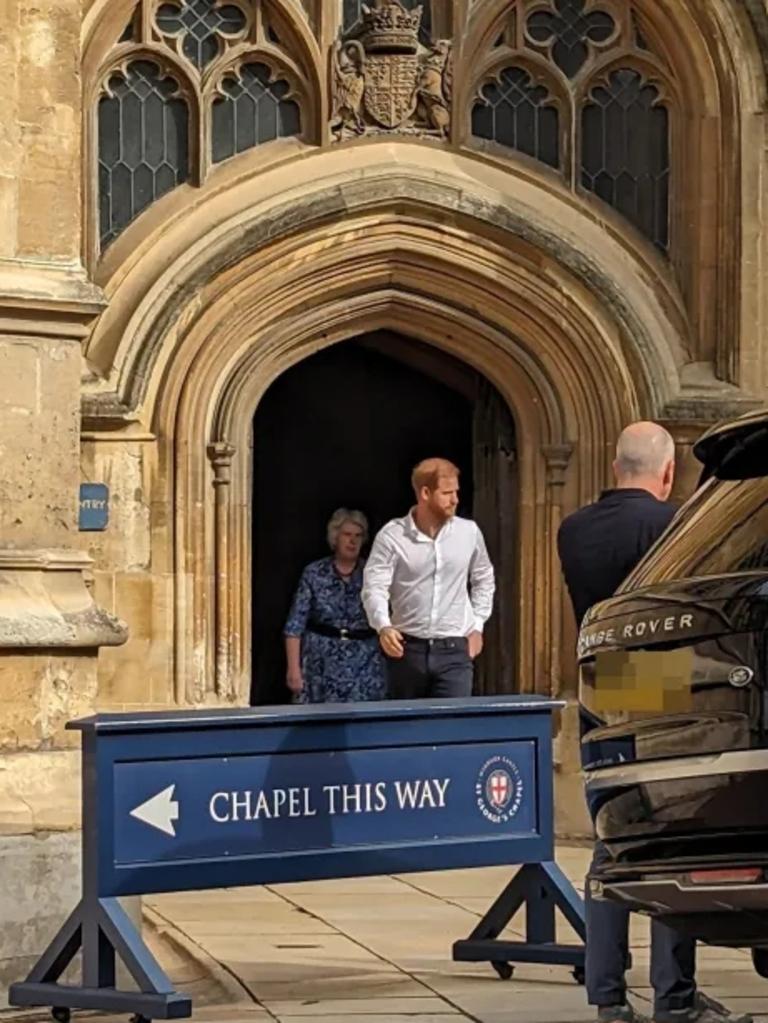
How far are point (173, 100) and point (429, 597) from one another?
3626 millimetres

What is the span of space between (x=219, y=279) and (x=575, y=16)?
7.86 ft

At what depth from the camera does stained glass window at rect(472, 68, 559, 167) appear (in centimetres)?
1445

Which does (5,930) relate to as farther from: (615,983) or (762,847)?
(762,847)

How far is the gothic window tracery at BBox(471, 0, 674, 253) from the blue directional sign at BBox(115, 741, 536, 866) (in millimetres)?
6170

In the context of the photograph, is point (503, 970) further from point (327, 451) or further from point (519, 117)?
point (327, 451)

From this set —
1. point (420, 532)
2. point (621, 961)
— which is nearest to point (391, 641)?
point (420, 532)

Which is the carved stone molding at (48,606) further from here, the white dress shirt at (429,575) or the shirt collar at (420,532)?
the shirt collar at (420,532)

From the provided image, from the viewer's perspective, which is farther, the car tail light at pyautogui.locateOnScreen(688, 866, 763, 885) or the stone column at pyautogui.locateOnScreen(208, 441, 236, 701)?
the stone column at pyautogui.locateOnScreen(208, 441, 236, 701)

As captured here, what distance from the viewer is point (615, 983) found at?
7.45 metres

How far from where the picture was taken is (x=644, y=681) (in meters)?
6.28

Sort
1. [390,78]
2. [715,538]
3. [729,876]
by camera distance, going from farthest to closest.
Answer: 1. [390,78]
2. [715,538]
3. [729,876]

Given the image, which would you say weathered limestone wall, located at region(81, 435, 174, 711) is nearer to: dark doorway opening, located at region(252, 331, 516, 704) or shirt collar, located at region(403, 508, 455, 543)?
dark doorway opening, located at region(252, 331, 516, 704)

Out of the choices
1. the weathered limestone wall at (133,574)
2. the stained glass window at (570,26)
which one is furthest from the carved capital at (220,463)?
the stained glass window at (570,26)

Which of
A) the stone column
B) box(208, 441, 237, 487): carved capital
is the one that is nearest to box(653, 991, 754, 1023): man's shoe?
the stone column
